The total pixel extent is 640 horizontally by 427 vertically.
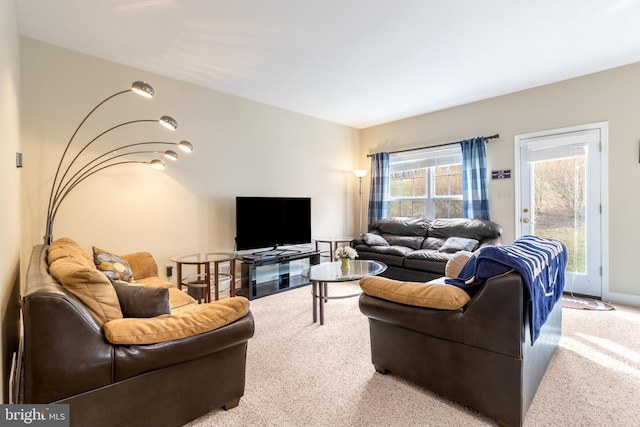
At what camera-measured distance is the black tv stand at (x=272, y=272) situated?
3.81m

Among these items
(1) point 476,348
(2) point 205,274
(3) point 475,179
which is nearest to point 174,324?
(1) point 476,348

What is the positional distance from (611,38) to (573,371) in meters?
2.99

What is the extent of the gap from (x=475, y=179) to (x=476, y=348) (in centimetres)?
346

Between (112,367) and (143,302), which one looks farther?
(143,302)

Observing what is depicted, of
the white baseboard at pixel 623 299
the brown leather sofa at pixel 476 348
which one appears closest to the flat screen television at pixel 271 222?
the brown leather sofa at pixel 476 348

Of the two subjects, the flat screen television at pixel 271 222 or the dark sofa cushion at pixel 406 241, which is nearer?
the flat screen television at pixel 271 222

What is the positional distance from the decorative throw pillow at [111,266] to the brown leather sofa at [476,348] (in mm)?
1907

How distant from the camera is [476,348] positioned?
1595mm

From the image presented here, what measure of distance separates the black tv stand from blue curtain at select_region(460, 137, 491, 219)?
2369 millimetres

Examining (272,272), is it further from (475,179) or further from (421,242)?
(475,179)

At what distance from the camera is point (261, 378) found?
2.08 metres

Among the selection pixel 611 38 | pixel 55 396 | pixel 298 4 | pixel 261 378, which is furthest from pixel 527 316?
pixel 611 38

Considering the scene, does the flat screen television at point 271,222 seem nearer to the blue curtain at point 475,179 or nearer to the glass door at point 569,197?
the blue curtain at point 475,179

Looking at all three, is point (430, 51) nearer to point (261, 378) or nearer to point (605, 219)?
point (605, 219)
